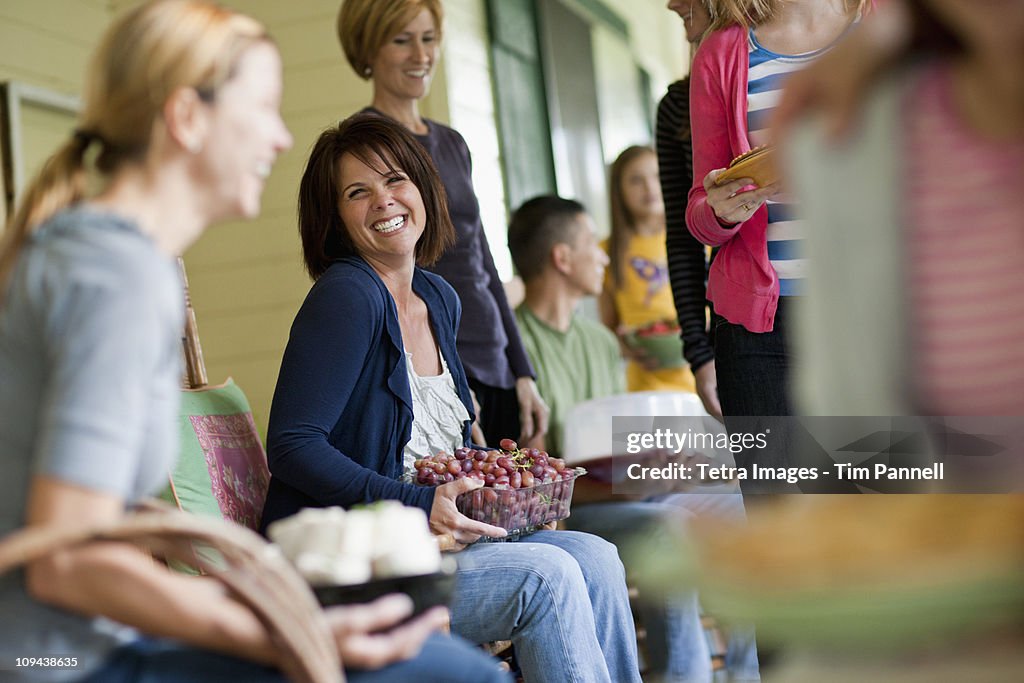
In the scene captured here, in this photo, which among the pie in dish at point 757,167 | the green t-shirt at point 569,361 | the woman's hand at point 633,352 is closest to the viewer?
the pie in dish at point 757,167

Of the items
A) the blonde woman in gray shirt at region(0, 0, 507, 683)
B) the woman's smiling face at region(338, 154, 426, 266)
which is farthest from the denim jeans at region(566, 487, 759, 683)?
the blonde woman in gray shirt at region(0, 0, 507, 683)

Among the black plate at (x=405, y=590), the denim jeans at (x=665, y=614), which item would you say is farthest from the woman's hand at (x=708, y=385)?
the black plate at (x=405, y=590)

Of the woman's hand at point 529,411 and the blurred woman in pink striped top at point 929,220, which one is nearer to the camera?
the blurred woman in pink striped top at point 929,220

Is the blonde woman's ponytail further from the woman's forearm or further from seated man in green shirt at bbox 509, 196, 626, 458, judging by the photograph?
seated man in green shirt at bbox 509, 196, 626, 458

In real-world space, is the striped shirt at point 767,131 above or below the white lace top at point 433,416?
above

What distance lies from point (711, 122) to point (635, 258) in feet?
6.35

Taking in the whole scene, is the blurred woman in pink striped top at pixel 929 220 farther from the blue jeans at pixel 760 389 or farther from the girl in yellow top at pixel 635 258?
the girl in yellow top at pixel 635 258

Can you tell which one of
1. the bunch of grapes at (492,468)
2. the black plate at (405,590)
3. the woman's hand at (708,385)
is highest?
the woman's hand at (708,385)

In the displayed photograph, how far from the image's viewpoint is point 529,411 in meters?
2.76

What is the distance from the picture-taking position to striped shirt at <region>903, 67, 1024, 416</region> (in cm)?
76

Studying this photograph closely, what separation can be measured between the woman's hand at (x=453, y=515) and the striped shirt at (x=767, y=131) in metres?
0.62

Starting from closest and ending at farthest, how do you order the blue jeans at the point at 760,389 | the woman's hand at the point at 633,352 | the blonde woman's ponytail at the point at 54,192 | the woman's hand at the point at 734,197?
the blonde woman's ponytail at the point at 54,192, the woman's hand at the point at 734,197, the blue jeans at the point at 760,389, the woman's hand at the point at 633,352

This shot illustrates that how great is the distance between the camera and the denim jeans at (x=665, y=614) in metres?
2.77

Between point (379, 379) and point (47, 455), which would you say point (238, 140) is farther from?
point (379, 379)
